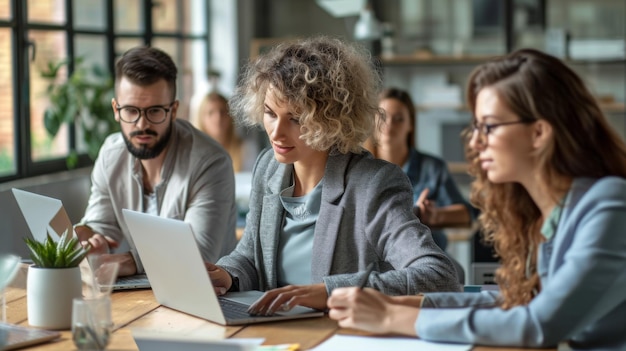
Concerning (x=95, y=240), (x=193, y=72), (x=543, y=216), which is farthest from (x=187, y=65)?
(x=543, y=216)

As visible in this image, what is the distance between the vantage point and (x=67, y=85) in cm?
506

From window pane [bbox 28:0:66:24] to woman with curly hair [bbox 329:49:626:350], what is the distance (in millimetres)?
3491

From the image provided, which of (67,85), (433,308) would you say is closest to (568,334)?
(433,308)

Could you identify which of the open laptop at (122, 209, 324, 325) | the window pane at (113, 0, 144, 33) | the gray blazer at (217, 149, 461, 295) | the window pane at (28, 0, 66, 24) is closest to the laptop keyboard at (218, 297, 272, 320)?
the open laptop at (122, 209, 324, 325)

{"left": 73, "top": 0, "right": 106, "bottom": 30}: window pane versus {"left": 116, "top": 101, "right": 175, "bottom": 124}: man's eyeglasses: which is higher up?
{"left": 73, "top": 0, "right": 106, "bottom": 30}: window pane

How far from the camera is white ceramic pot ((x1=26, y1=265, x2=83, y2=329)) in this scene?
7.13 ft

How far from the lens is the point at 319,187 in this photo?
8.46 ft

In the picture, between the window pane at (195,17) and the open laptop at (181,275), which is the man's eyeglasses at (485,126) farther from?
the window pane at (195,17)

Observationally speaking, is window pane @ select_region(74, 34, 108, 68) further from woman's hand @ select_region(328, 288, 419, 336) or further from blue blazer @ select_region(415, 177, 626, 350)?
blue blazer @ select_region(415, 177, 626, 350)

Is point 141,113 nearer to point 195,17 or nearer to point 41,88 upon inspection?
point 41,88

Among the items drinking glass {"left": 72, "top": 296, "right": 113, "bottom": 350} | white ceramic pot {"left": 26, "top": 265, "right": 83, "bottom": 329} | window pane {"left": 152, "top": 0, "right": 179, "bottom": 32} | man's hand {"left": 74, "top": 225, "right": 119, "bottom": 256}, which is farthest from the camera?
window pane {"left": 152, "top": 0, "right": 179, "bottom": 32}

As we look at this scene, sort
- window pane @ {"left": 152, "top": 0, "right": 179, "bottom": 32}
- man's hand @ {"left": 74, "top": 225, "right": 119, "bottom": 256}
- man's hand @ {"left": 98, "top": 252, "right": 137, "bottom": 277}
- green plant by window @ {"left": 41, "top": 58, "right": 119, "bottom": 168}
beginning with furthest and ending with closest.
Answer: window pane @ {"left": 152, "top": 0, "right": 179, "bottom": 32} < green plant by window @ {"left": 41, "top": 58, "right": 119, "bottom": 168} < man's hand @ {"left": 74, "top": 225, "right": 119, "bottom": 256} < man's hand @ {"left": 98, "top": 252, "right": 137, "bottom": 277}

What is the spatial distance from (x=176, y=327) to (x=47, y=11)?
3.36 m

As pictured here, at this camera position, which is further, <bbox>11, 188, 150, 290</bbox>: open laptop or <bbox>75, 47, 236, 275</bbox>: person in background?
<bbox>75, 47, 236, 275</bbox>: person in background
